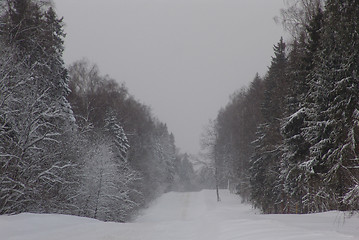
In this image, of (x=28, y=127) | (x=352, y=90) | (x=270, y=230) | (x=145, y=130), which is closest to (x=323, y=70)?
(x=352, y=90)

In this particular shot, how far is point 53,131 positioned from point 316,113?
15.7 metres

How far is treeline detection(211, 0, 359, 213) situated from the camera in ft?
32.2

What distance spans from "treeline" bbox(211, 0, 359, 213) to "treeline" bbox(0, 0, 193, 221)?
12.4 m

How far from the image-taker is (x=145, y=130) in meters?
50.1

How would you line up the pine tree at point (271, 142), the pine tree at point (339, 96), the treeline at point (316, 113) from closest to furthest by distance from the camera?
the pine tree at point (339, 96) < the treeline at point (316, 113) < the pine tree at point (271, 142)

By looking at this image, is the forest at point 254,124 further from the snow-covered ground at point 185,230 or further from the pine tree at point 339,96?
the snow-covered ground at point 185,230

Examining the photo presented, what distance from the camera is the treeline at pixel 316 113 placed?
9820mm

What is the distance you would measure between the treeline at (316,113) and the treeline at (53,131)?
12424mm

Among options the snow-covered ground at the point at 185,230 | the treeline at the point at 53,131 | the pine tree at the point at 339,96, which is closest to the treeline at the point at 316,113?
the pine tree at the point at 339,96

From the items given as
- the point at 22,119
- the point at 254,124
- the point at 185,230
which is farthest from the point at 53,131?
the point at 254,124

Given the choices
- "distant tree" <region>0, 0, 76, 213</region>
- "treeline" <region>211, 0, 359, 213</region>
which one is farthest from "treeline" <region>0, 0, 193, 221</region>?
"treeline" <region>211, 0, 359, 213</region>

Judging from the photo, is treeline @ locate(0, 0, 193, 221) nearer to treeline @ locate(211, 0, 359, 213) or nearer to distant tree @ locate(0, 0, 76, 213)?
distant tree @ locate(0, 0, 76, 213)

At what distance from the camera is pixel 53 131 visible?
18297mm

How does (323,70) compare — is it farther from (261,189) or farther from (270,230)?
(261,189)
